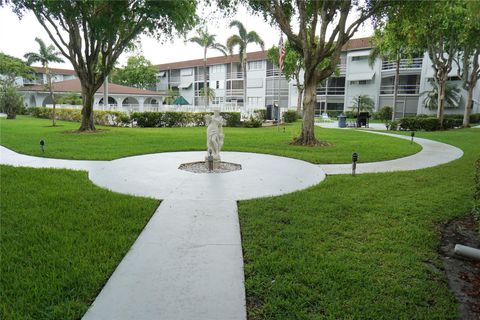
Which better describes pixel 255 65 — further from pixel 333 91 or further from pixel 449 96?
pixel 449 96

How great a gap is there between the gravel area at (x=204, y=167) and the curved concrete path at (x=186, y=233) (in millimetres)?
274

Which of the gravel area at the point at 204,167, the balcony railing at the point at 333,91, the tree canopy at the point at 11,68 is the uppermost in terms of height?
the tree canopy at the point at 11,68

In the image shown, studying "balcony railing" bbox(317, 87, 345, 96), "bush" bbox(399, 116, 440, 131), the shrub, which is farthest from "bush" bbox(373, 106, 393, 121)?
the shrub

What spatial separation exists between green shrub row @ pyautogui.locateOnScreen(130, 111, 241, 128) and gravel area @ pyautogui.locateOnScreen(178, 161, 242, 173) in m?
16.3

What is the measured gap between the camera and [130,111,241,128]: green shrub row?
971 inches

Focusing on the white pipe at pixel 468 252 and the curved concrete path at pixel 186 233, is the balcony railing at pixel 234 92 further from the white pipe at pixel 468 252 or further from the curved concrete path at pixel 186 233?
the white pipe at pixel 468 252

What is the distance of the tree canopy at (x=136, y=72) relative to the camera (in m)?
52.6

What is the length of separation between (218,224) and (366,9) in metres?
12.4

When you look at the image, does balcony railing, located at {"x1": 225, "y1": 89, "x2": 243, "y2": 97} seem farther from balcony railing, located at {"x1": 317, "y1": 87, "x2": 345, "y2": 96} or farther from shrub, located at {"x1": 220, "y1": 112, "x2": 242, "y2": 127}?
shrub, located at {"x1": 220, "y1": 112, "x2": 242, "y2": 127}

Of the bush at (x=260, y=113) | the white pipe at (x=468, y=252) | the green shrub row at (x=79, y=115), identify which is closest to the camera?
the white pipe at (x=468, y=252)

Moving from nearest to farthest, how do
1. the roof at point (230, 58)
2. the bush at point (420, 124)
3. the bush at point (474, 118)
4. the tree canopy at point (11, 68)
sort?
the bush at point (420, 124) → the bush at point (474, 118) → the tree canopy at point (11, 68) → the roof at point (230, 58)

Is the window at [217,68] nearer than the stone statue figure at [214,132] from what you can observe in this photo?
No

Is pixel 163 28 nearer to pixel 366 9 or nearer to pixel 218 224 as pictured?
pixel 366 9

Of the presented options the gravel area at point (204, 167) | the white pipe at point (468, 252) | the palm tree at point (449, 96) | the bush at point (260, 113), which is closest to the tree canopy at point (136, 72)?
the bush at point (260, 113)
